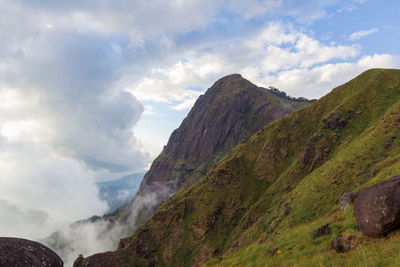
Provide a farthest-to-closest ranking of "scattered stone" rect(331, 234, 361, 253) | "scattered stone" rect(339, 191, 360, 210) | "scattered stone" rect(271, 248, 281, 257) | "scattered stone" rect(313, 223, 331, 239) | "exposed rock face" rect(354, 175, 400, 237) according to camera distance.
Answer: "scattered stone" rect(339, 191, 360, 210), "scattered stone" rect(271, 248, 281, 257), "scattered stone" rect(313, 223, 331, 239), "scattered stone" rect(331, 234, 361, 253), "exposed rock face" rect(354, 175, 400, 237)

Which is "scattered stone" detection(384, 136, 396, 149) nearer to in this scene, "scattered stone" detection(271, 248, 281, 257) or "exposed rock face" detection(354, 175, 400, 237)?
"exposed rock face" detection(354, 175, 400, 237)

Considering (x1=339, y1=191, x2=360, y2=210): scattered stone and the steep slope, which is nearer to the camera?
(x1=339, y1=191, x2=360, y2=210): scattered stone

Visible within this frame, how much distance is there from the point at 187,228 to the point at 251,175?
148 ft

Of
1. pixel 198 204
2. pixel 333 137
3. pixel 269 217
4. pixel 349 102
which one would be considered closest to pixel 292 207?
pixel 269 217

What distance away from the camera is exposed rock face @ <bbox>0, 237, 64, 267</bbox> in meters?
11.9

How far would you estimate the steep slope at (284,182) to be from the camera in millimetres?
47406

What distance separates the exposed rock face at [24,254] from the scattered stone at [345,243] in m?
19.4

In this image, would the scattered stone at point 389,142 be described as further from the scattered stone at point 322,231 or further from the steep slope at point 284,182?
the scattered stone at point 322,231

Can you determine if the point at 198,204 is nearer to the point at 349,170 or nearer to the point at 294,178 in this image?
the point at 294,178

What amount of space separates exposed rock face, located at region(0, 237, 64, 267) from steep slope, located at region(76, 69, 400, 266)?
16.4m

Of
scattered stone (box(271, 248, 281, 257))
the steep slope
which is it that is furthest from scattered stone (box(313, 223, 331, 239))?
scattered stone (box(271, 248, 281, 257))

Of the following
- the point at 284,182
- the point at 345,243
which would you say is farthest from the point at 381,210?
the point at 284,182

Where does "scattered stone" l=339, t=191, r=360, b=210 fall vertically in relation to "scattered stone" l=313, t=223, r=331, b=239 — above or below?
above

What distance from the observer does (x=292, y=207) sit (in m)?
52.6
